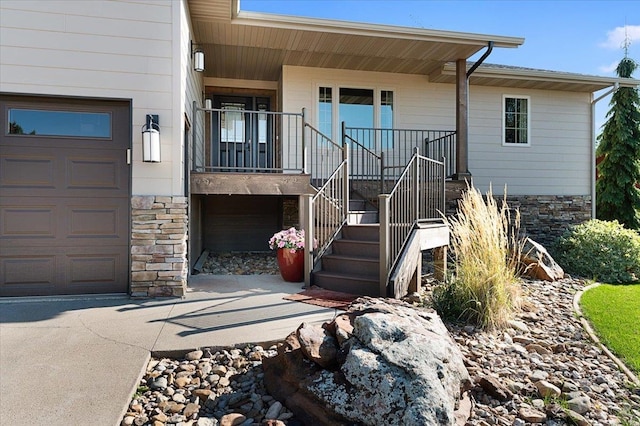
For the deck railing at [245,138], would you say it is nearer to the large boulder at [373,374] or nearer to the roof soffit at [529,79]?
the roof soffit at [529,79]

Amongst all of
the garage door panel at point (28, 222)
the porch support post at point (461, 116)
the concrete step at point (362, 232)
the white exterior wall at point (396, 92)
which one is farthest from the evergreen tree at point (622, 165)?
the garage door panel at point (28, 222)

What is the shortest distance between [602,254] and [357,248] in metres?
4.40

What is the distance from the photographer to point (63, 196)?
14.5 ft

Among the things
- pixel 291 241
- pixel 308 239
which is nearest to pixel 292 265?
pixel 291 241

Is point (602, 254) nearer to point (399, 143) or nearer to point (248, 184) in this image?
point (399, 143)

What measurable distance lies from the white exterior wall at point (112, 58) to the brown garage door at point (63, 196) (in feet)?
0.58

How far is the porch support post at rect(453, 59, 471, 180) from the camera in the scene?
293 inches

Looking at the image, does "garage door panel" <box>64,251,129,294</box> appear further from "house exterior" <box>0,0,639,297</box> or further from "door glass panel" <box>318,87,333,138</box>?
"door glass panel" <box>318,87,333,138</box>

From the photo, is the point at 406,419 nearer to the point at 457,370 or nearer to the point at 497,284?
the point at 457,370

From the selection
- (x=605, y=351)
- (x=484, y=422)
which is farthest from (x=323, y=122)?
(x=484, y=422)

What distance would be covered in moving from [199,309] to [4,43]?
350 centimetres

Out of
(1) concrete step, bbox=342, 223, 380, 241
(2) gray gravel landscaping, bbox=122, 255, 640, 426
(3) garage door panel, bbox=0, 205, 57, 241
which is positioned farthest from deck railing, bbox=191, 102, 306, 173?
(2) gray gravel landscaping, bbox=122, 255, 640, 426

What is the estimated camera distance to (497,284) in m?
3.53

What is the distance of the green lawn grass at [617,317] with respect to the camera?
3.24 meters
